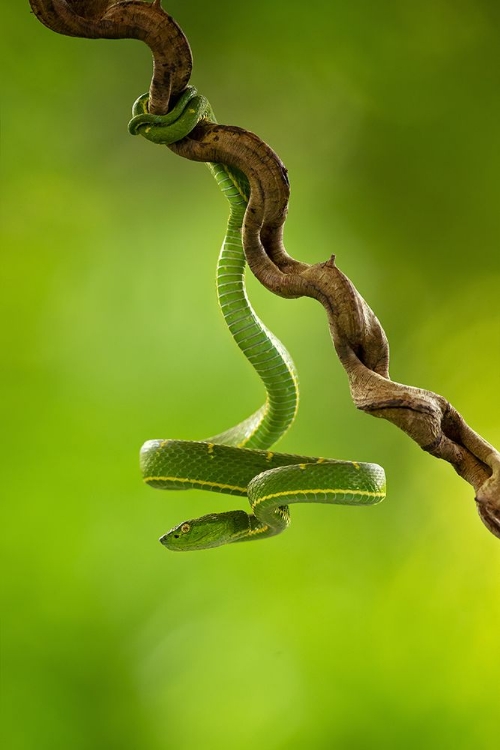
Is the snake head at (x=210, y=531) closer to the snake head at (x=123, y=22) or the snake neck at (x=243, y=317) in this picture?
the snake neck at (x=243, y=317)

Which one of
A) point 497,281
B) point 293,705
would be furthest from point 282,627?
point 497,281

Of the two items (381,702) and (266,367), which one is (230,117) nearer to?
(266,367)

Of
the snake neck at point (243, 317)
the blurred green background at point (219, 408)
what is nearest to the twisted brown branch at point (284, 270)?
the snake neck at point (243, 317)

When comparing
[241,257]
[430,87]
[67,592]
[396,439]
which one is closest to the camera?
[241,257]

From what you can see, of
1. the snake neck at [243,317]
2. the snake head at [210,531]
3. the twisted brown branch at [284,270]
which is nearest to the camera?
the twisted brown branch at [284,270]

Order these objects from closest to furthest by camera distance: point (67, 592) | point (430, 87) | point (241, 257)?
point (241, 257) < point (67, 592) < point (430, 87)

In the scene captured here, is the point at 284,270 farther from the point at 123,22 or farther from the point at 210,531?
the point at 210,531

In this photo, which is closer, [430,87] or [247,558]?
[247,558]
